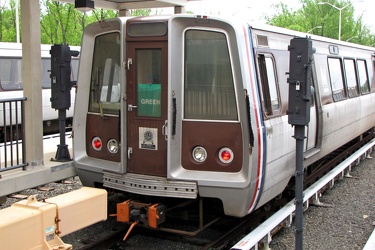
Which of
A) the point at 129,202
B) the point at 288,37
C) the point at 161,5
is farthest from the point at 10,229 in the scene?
the point at 161,5

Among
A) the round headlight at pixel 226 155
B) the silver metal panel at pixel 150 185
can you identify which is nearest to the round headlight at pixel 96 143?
the silver metal panel at pixel 150 185

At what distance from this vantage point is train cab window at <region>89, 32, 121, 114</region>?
19.7 feet

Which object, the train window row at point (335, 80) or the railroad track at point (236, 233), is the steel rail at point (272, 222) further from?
the train window row at point (335, 80)

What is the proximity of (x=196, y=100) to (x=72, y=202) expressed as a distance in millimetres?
1877

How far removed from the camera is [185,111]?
552 centimetres

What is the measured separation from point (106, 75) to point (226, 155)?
1.95 m

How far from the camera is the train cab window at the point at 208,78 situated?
5328mm

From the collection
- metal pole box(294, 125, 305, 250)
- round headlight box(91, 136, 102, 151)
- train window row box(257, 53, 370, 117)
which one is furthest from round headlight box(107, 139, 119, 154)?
metal pole box(294, 125, 305, 250)

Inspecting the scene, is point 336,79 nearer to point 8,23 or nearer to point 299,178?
point 299,178

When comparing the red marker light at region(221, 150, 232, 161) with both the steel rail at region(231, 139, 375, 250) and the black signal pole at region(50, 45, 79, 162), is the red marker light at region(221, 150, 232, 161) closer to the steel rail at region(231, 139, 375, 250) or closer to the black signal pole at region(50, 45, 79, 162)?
the steel rail at region(231, 139, 375, 250)

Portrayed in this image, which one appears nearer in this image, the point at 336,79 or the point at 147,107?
Result: the point at 147,107

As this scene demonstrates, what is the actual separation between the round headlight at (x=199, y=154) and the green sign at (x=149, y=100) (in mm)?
604

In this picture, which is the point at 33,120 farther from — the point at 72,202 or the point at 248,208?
the point at 248,208

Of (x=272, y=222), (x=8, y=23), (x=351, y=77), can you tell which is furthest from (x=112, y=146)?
(x=8, y=23)
